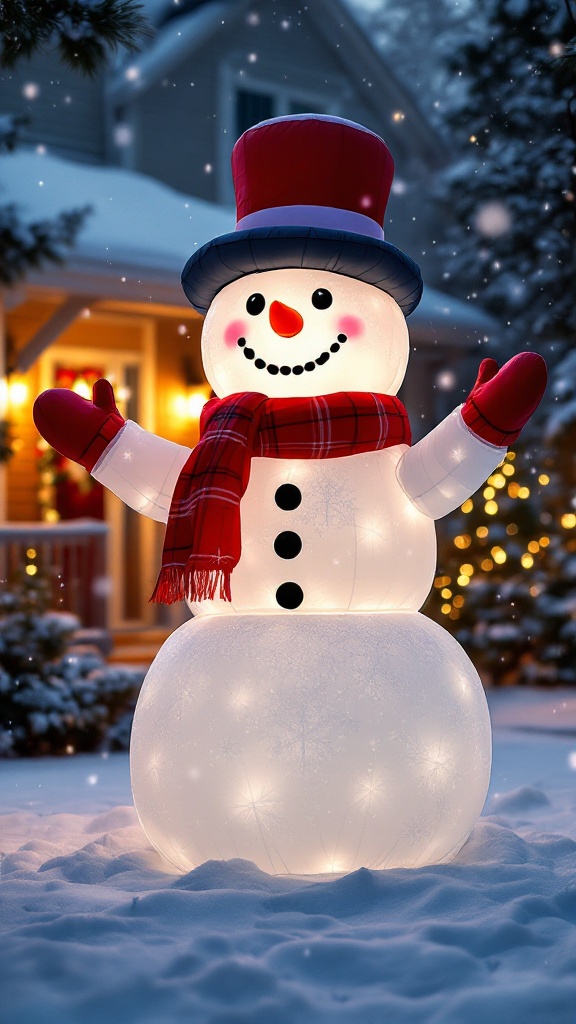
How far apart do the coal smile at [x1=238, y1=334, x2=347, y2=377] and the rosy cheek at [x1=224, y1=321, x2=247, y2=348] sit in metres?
0.02

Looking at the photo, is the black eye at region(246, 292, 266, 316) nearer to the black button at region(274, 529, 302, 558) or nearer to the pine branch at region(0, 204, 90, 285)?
the black button at region(274, 529, 302, 558)

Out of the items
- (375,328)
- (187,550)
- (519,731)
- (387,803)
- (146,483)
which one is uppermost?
(375,328)

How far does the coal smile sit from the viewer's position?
4.02 meters

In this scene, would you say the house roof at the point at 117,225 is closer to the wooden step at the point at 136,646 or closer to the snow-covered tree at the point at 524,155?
the snow-covered tree at the point at 524,155

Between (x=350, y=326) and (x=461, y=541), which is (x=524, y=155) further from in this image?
(x=350, y=326)

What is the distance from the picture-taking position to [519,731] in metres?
8.79

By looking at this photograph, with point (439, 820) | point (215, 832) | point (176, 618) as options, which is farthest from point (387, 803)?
point (176, 618)

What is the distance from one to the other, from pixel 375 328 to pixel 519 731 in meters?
5.46

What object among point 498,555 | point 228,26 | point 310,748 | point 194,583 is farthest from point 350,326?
point 228,26

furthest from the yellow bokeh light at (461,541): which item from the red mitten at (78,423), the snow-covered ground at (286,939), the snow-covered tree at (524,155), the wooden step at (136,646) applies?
the red mitten at (78,423)

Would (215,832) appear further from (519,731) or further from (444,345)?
(444,345)

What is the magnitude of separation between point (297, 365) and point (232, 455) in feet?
1.40

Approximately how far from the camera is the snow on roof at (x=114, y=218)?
9922 mm

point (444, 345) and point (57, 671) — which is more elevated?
point (444, 345)
